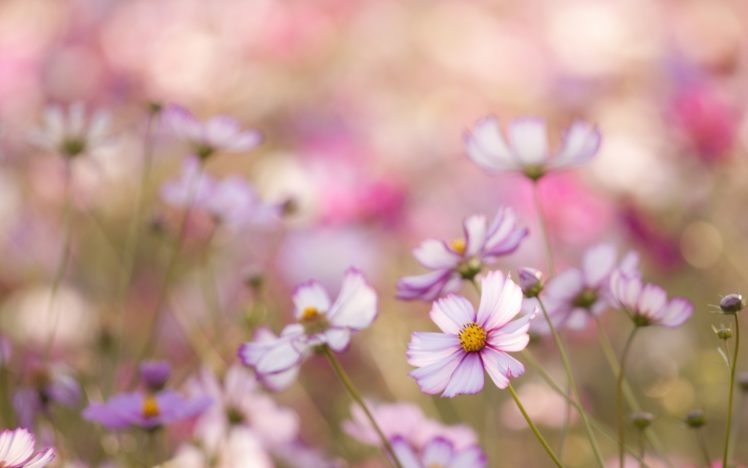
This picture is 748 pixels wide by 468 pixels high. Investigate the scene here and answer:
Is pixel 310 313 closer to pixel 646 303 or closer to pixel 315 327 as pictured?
pixel 315 327

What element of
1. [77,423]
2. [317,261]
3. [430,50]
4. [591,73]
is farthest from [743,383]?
[430,50]

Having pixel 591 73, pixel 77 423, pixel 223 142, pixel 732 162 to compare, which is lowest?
pixel 77 423

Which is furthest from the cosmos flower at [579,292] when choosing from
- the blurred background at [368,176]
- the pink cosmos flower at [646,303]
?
the blurred background at [368,176]

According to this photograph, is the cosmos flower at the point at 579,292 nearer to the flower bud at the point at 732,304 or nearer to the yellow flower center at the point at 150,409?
the flower bud at the point at 732,304

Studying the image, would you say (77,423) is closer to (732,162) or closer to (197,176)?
(197,176)

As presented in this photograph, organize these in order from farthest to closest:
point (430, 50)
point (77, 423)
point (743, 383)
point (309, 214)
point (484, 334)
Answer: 1. point (430, 50)
2. point (309, 214)
3. point (77, 423)
4. point (743, 383)
5. point (484, 334)

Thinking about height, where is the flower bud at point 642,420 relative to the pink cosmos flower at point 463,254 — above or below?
below

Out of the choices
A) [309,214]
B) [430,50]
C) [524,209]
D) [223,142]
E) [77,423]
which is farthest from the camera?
[430,50]

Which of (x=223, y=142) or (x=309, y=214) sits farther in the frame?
(x=309, y=214)
